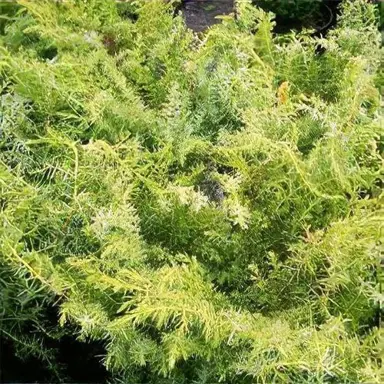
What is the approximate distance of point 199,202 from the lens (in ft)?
3.83

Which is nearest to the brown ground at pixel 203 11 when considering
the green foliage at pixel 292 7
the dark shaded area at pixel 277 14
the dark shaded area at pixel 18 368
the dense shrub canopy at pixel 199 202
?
the dark shaded area at pixel 277 14

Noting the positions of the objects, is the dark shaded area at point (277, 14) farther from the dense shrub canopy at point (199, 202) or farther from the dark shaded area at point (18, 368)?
the dark shaded area at point (18, 368)

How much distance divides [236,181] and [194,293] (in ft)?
0.79

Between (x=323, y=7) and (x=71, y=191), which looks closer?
(x=71, y=191)

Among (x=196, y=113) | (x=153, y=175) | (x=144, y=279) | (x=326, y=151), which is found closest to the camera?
(x=144, y=279)

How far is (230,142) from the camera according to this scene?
1291 mm

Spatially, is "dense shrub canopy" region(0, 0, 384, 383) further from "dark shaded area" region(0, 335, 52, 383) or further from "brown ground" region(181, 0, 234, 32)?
"brown ground" region(181, 0, 234, 32)

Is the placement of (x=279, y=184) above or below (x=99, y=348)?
above

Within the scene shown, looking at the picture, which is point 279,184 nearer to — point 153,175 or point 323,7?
point 153,175

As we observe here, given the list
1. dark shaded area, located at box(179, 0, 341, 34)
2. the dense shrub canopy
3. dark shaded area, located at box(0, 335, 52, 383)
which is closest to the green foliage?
dark shaded area, located at box(179, 0, 341, 34)

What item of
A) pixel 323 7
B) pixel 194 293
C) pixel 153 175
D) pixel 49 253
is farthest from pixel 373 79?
pixel 323 7

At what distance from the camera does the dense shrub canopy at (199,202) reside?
1088 millimetres

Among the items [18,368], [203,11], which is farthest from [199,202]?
[203,11]

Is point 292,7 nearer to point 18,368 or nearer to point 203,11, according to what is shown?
point 203,11
